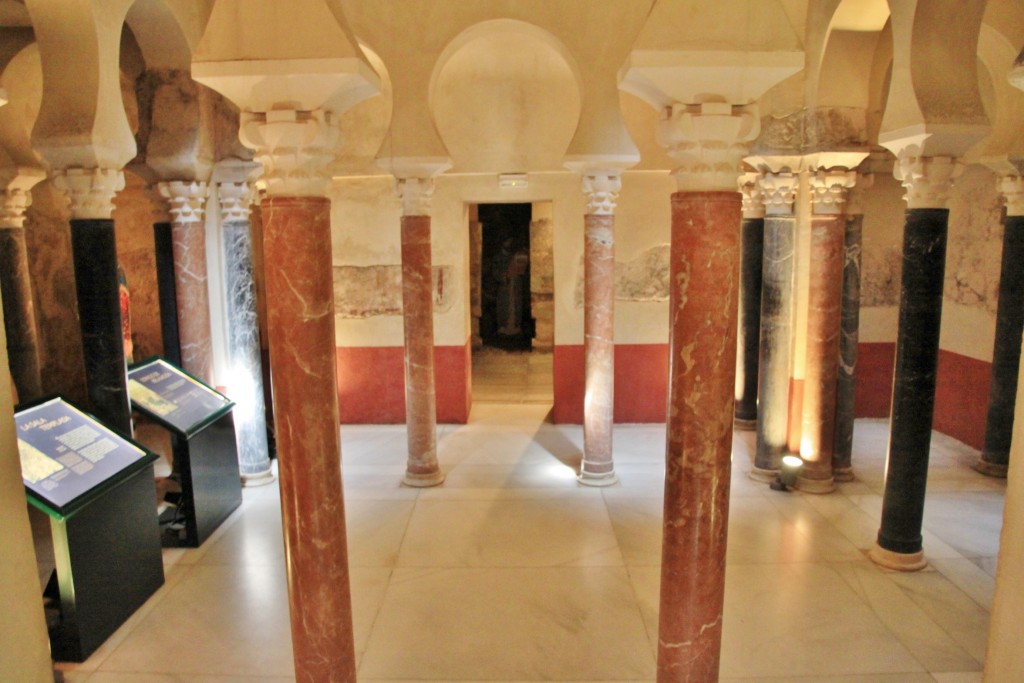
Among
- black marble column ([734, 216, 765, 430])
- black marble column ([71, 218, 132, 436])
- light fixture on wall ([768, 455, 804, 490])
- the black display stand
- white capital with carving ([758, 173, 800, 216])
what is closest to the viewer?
black marble column ([71, 218, 132, 436])

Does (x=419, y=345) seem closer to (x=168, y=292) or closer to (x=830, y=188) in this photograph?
(x=168, y=292)

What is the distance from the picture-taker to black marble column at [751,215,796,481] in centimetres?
695

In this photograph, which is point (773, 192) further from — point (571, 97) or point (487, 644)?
point (487, 644)

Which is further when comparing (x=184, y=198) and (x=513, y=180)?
(x=513, y=180)

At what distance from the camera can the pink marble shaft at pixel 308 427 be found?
3148 mm

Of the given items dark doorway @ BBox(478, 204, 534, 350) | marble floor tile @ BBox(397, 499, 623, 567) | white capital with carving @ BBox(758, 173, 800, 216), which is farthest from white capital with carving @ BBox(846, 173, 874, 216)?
dark doorway @ BBox(478, 204, 534, 350)

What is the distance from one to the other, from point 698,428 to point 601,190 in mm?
4062

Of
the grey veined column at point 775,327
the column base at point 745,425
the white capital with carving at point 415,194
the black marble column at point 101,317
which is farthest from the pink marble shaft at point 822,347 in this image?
the black marble column at point 101,317

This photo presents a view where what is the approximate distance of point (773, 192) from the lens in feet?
21.9

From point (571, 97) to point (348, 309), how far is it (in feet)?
13.3

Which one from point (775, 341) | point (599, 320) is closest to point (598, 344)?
point (599, 320)

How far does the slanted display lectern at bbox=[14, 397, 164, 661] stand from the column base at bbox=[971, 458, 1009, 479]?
7.91m

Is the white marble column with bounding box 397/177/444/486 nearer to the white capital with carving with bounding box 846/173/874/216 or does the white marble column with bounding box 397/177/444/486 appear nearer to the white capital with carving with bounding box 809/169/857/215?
the white capital with carving with bounding box 809/169/857/215

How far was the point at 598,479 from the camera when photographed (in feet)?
23.9
